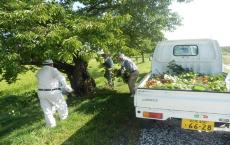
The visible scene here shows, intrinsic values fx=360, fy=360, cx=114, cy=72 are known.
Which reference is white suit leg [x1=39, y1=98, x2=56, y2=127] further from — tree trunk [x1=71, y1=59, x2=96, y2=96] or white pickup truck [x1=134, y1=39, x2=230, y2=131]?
tree trunk [x1=71, y1=59, x2=96, y2=96]

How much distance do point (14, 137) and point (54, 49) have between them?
2.31 metres

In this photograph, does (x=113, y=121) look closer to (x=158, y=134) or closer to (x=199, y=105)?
(x=158, y=134)

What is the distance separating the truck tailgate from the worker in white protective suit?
2.01m

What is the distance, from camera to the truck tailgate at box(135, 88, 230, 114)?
271 inches

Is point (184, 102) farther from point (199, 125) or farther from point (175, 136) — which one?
point (175, 136)

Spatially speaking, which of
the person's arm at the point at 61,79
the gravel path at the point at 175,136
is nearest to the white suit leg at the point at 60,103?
the person's arm at the point at 61,79

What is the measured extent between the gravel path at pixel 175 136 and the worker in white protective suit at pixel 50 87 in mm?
2146

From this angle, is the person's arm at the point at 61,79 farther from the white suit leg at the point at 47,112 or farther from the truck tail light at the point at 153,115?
the truck tail light at the point at 153,115

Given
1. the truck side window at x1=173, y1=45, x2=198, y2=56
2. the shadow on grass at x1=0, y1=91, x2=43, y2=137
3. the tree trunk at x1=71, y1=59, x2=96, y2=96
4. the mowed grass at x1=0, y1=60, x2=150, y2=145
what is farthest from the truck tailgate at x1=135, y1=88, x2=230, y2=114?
the tree trunk at x1=71, y1=59, x2=96, y2=96

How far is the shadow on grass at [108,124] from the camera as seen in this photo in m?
8.05

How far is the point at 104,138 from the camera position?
8.15 meters

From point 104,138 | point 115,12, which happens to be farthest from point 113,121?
point 115,12

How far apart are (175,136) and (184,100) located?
4.53ft

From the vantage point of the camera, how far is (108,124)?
9.25m
